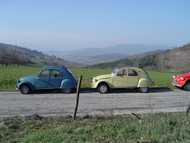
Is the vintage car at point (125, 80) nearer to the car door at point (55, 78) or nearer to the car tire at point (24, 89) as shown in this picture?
the car door at point (55, 78)

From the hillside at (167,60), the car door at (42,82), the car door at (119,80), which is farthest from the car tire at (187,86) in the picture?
the hillside at (167,60)

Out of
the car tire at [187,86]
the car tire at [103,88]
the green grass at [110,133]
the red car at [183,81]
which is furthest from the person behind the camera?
the red car at [183,81]

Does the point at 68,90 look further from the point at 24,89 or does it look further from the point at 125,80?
the point at 125,80

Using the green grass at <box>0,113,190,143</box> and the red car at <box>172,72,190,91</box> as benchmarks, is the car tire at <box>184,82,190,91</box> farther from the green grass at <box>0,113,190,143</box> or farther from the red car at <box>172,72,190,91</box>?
the green grass at <box>0,113,190,143</box>

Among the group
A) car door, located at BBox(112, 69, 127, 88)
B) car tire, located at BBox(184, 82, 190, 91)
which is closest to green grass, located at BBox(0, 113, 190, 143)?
car door, located at BBox(112, 69, 127, 88)

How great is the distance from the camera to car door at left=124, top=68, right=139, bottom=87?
926 inches

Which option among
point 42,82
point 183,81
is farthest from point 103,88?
point 183,81

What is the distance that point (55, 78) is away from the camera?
75.0 ft

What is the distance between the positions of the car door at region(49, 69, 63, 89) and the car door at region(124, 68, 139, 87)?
133 inches

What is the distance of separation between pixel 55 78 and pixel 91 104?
18.3 ft

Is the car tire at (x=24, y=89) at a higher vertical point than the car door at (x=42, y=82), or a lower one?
lower

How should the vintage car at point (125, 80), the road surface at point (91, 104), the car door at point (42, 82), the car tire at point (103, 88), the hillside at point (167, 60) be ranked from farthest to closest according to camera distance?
the hillside at point (167, 60), the vintage car at point (125, 80), the car tire at point (103, 88), the car door at point (42, 82), the road surface at point (91, 104)

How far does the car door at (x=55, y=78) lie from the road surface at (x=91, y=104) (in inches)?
34.3

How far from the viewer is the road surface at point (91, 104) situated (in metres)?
15.6
